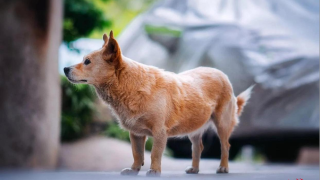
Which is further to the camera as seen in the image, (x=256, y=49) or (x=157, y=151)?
(x=256, y=49)

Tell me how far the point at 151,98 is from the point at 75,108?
439cm

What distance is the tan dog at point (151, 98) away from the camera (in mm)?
2191

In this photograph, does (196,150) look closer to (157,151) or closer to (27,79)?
(157,151)

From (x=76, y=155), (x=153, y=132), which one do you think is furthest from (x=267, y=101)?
(x=153, y=132)

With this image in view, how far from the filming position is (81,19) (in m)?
6.02

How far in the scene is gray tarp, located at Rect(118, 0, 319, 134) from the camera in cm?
503

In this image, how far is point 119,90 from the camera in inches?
88.3

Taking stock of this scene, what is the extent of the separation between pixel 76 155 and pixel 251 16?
9.50 feet

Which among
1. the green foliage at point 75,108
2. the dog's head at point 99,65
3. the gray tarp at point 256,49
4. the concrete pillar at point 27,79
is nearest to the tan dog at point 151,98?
the dog's head at point 99,65

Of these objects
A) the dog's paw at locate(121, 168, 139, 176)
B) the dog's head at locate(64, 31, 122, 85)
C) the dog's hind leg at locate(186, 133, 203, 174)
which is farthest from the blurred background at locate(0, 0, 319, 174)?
the dog's head at locate(64, 31, 122, 85)

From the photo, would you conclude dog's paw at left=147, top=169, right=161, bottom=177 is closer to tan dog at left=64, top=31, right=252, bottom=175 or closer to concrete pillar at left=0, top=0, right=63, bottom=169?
tan dog at left=64, top=31, right=252, bottom=175

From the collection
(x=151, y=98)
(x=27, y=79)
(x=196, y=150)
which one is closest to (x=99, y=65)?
(x=151, y=98)

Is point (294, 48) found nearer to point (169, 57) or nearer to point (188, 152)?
point (169, 57)

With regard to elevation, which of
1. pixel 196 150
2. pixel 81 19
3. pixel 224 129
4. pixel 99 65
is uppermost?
pixel 81 19
